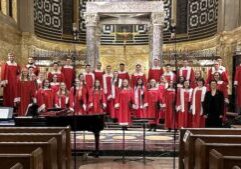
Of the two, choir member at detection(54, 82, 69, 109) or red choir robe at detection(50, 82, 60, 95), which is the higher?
red choir robe at detection(50, 82, 60, 95)

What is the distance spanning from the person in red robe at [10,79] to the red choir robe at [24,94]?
51cm

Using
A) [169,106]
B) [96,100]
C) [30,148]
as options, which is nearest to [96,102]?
[96,100]

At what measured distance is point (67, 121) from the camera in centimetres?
725

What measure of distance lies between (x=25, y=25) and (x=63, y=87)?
618 centimetres

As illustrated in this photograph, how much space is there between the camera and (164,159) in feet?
25.5

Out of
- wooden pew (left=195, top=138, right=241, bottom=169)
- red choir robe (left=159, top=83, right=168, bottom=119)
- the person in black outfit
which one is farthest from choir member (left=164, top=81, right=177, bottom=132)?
wooden pew (left=195, top=138, right=241, bottom=169)

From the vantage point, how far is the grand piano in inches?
284

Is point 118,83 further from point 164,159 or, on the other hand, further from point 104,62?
point 104,62

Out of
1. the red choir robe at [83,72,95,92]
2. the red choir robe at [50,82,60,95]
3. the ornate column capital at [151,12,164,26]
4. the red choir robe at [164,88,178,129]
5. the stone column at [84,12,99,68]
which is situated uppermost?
the ornate column capital at [151,12,164,26]

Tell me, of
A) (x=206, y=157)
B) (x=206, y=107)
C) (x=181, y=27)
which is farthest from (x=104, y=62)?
(x=206, y=157)

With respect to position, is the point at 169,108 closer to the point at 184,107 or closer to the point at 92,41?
the point at 184,107

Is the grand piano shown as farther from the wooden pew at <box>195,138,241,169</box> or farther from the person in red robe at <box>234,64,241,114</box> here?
the person in red robe at <box>234,64,241,114</box>

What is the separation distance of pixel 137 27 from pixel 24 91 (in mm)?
11632

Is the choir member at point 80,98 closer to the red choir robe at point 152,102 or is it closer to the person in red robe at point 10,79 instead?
the red choir robe at point 152,102
